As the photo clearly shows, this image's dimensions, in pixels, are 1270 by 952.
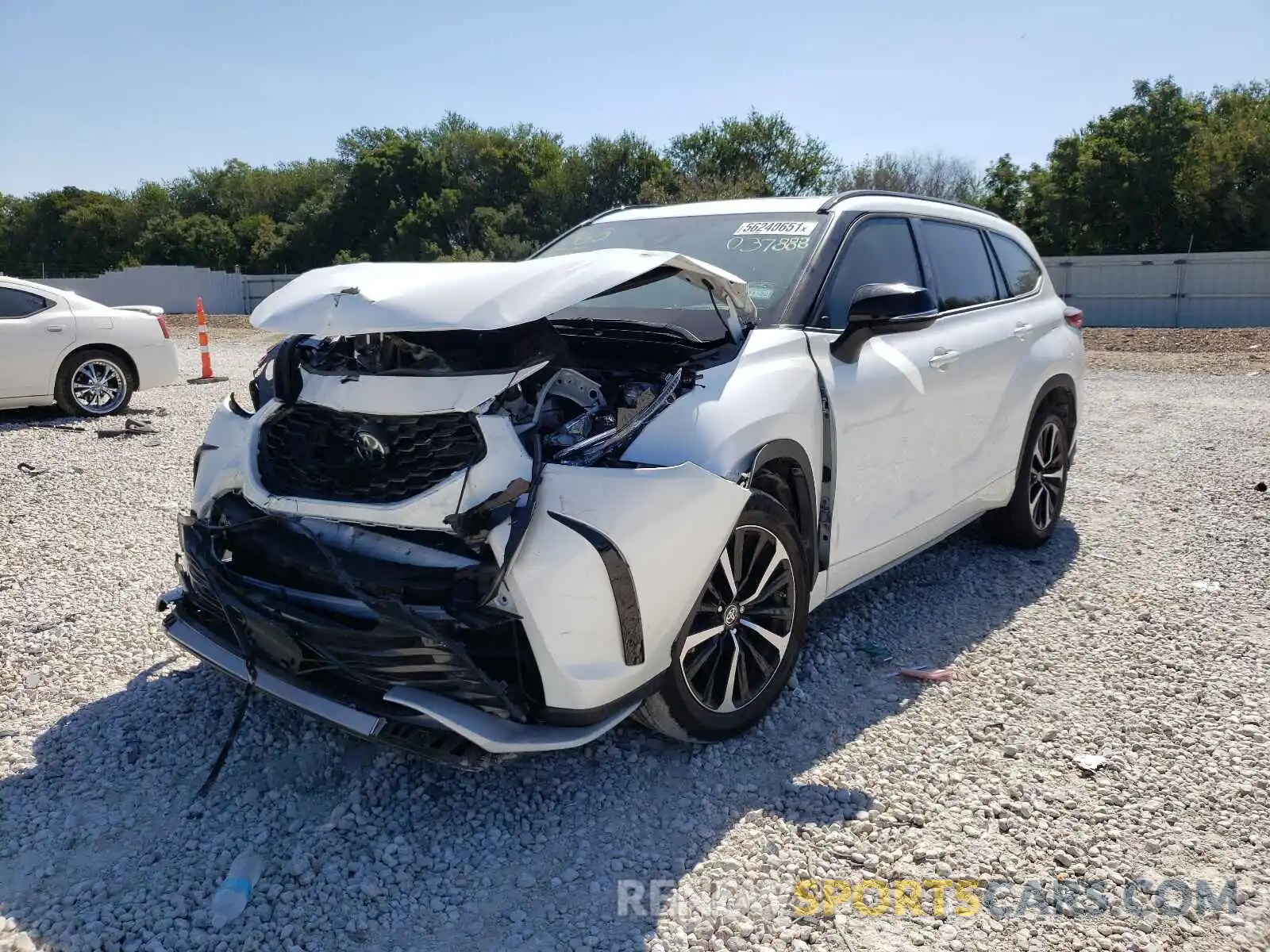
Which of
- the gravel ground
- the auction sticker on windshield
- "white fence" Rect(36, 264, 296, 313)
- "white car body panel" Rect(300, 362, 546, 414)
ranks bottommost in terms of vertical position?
the gravel ground

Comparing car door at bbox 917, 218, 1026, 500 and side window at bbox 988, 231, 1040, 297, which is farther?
side window at bbox 988, 231, 1040, 297

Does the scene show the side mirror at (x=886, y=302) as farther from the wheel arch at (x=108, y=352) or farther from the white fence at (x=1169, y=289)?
the white fence at (x=1169, y=289)

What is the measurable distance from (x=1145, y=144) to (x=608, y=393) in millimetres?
37704

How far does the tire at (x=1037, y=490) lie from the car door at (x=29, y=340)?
29.7ft

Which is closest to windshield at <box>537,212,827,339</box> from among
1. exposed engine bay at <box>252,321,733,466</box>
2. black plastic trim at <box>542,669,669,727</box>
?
exposed engine bay at <box>252,321,733,466</box>

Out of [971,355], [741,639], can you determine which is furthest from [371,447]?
[971,355]

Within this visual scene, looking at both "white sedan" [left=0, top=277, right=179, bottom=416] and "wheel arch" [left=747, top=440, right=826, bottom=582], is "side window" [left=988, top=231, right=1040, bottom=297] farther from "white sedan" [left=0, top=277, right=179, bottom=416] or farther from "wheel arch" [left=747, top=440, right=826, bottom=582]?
"white sedan" [left=0, top=277, right=179, bottom=416]

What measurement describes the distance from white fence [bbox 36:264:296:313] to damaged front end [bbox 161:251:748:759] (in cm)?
3738

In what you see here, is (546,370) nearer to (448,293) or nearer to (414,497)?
(448,293)

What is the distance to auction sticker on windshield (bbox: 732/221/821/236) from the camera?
4.18 meters

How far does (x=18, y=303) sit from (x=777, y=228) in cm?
868

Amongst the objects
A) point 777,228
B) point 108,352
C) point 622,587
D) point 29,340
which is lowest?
point 622,587

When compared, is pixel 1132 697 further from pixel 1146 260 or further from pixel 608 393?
pixel 1146 260

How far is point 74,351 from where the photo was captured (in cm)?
988
